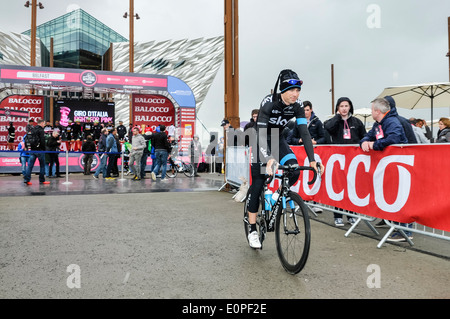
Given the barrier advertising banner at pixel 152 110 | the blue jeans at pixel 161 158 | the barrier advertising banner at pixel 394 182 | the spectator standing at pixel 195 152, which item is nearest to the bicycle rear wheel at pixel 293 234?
the barrier advertising banner at pixel 394 182

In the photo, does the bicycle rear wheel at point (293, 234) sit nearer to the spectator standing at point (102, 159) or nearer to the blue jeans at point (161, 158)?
the blue jeans at point (161, 158)

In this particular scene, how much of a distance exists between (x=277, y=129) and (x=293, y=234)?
3.82 ft

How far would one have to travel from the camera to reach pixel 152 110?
78.0 ft

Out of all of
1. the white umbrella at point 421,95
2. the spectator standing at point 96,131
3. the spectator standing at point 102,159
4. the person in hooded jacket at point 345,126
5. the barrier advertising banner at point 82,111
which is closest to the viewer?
the person in hooded jacket at point 345,126

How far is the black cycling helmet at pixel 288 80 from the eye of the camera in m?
3.58

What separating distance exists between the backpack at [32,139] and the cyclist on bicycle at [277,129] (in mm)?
10326

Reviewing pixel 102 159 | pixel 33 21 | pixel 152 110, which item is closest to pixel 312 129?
pixel 102 159

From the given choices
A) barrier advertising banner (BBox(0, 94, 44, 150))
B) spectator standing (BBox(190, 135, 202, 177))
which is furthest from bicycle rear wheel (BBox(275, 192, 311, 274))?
barrier advertising banner (BBox(0, 94, 44, 150))

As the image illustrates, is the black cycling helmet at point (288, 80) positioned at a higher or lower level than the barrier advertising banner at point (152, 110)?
lower

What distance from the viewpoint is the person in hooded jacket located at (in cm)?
599

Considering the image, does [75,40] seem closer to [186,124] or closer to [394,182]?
[186,124]
